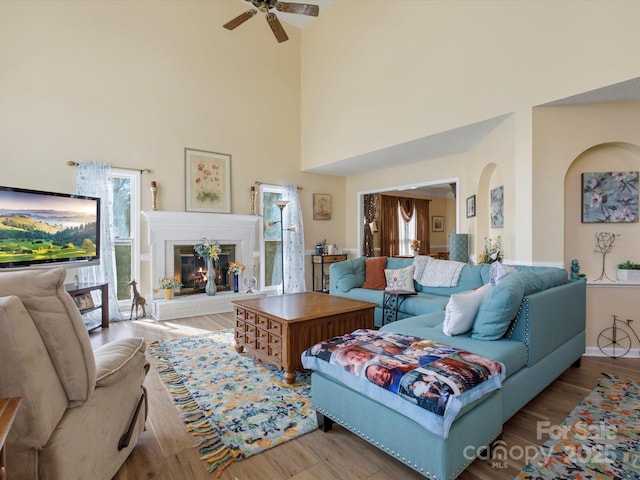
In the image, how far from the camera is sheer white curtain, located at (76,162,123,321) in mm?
4664

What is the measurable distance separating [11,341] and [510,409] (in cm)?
249

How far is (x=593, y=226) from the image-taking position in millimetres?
3639

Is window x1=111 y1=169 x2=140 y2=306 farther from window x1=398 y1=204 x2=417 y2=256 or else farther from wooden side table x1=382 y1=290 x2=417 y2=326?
window x1=398 y1=204 x2=417 y2=256

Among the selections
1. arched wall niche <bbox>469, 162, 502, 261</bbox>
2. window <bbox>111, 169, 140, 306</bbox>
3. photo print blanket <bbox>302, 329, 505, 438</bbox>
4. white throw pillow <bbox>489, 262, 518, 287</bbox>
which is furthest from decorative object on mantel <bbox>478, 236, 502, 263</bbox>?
window <bbox>111, 169, 140, 306</bbox>

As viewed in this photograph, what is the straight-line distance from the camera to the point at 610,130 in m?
3.42

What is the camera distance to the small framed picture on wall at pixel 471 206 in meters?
5.05

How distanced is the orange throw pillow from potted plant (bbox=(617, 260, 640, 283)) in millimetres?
2539

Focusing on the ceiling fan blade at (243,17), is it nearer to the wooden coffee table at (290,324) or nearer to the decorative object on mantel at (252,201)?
the decorative object on mantel at (252,201)

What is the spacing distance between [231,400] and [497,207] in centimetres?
398

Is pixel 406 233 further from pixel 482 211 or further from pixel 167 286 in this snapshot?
pixel 167 286

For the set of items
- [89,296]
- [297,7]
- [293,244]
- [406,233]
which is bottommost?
[89,296]

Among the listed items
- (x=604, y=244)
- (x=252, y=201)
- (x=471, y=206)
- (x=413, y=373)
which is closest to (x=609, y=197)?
(x=604, y=244)

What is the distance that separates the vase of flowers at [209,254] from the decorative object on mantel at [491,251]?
407cm

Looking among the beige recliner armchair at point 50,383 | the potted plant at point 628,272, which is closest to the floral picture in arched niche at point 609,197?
the potted plant at point 628,272
